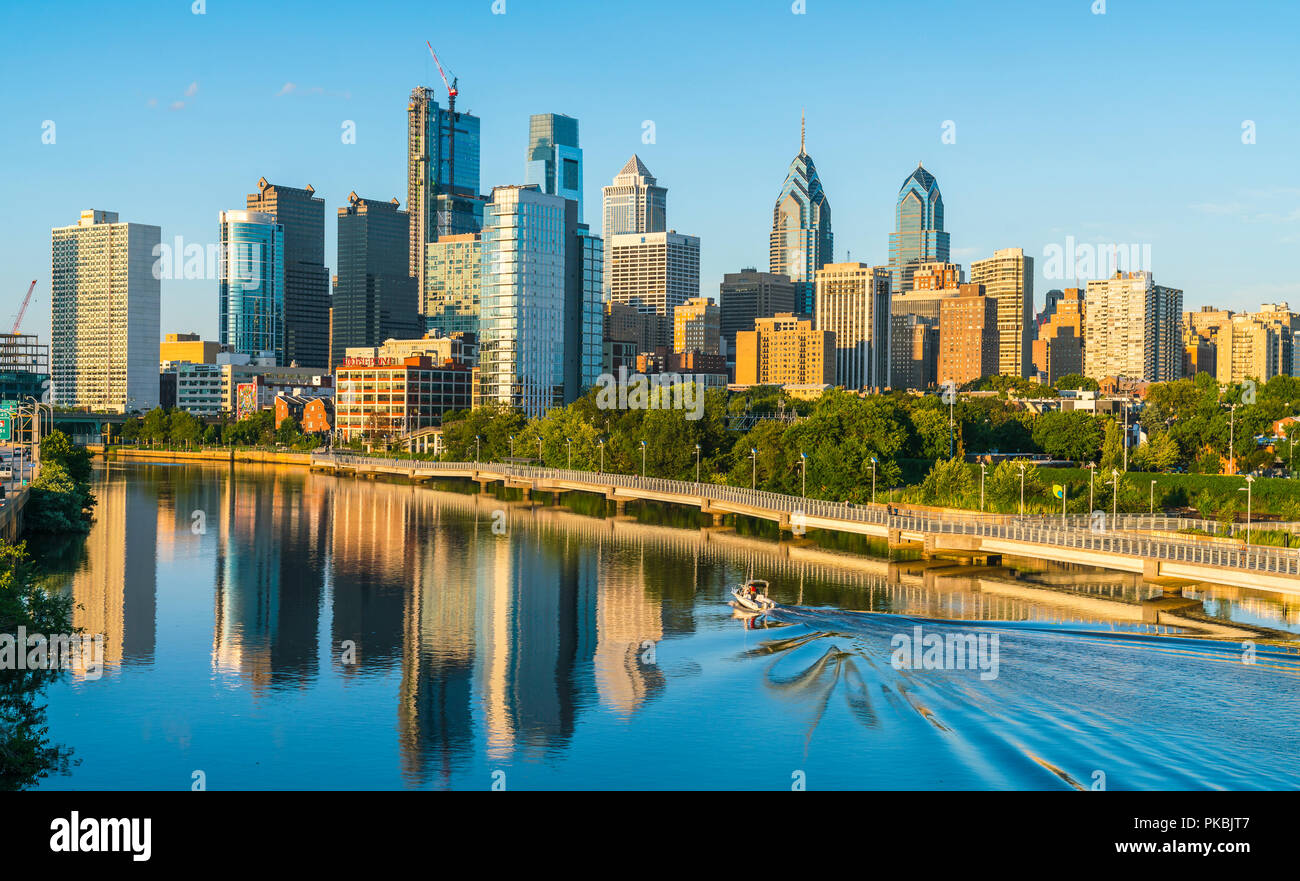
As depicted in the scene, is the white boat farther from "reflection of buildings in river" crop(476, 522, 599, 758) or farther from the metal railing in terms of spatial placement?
the metal railing

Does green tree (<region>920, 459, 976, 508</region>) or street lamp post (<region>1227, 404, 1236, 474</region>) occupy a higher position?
street lamp post (<region>1227, 404, 1236, 474</region>)

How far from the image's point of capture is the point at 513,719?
1544 inches

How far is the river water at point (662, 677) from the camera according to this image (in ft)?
112

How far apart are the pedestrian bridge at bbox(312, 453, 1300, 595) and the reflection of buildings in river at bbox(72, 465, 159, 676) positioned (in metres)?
39.0

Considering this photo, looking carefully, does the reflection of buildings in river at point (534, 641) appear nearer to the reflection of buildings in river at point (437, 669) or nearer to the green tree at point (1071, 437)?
the reflection of buildings in river at point (437, 669)

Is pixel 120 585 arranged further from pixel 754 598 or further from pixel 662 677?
pixel 662 677

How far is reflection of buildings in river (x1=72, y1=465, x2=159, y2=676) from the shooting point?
4956 centimetres

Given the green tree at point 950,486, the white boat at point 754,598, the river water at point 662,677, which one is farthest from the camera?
the green tree at point 950,486

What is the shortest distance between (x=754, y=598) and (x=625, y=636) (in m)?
6.59

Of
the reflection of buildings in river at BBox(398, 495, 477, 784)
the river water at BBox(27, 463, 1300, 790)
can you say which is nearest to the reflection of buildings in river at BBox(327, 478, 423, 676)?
Result: the river water at BBox(27, 463, 1300, 790)

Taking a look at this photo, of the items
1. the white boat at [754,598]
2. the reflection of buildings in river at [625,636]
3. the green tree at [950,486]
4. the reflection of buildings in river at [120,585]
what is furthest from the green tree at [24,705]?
the green tree at [950,486]

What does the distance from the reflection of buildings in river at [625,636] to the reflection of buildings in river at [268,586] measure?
1112cm

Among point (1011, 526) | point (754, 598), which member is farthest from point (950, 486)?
point (754, 598)
